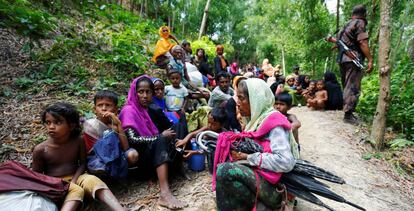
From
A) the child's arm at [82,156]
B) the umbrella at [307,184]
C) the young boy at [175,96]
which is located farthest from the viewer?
the young boy at [175,96]

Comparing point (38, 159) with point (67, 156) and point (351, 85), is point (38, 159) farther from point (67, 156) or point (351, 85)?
point (351, 85)

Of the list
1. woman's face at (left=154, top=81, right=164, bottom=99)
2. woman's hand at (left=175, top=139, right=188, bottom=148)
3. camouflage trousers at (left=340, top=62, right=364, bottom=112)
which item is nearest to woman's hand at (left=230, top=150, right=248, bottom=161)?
woman's hand at (left=175, top=139, right=188, bottom=148)

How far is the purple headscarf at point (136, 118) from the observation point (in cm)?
281

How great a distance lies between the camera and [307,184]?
194cm

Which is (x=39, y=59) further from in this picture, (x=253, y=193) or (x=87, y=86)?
(x=253, y=193)

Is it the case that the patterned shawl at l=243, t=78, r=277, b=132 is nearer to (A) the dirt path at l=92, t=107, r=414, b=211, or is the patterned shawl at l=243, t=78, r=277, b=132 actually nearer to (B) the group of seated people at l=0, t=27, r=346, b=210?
(B) the group of seated people at l=0, t=27, r=346, b=210

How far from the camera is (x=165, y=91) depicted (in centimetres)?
441

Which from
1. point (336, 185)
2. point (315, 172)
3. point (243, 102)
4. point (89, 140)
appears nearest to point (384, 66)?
point (336, 185)

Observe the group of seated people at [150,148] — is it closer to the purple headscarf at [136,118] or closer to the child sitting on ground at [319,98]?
the purple headscarf at [136,118]

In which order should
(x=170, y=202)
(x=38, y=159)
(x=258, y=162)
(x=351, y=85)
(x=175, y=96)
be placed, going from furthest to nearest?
(x=351, y=85) → (x=175, y=96) → (x=170, y=202) → (x=38, y=159) → (x=258, y=162)

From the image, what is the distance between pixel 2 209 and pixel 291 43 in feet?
50.8

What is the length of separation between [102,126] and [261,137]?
1.67 metres

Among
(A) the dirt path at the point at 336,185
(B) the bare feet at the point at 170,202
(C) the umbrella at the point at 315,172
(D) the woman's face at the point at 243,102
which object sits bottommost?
(A) the dirt path at the point at 336,185

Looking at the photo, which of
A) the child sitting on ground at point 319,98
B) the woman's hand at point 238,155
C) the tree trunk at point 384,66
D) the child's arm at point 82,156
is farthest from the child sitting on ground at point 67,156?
the child sitting on ground at point 319,98
